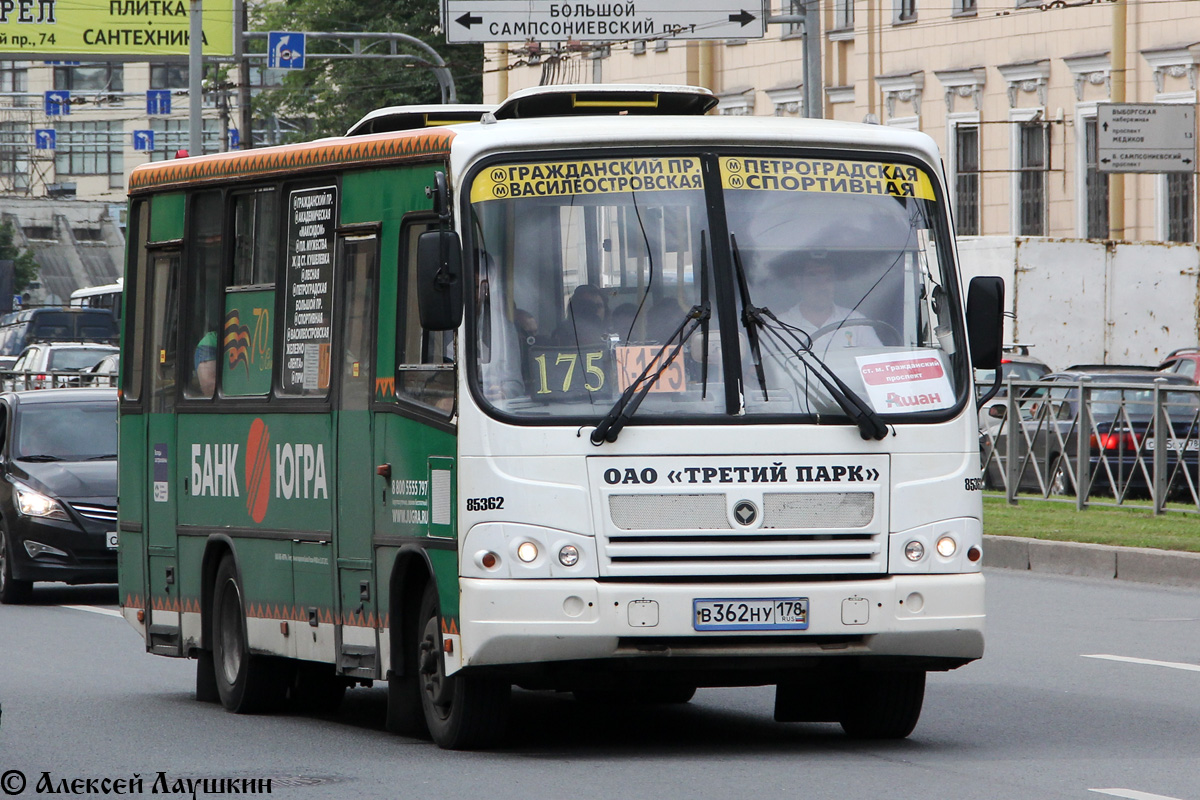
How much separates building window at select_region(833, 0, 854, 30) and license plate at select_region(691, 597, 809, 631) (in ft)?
125

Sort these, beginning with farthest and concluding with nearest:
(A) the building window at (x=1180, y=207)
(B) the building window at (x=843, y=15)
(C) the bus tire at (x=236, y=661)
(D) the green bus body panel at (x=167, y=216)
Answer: (B) the building window at (x=843, y=15) → (A) the building window at (x=1180, y=207) → (D) the green bus body panel at (x=167, y=216) → (C) the bus tire at (x=236, y=661)

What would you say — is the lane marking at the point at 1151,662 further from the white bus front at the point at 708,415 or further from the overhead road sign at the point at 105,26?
the overhead road sign at the point at 105,26

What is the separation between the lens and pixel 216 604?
12031mm

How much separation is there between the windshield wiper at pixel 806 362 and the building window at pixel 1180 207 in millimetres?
29733

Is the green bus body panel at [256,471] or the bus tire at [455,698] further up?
the green bus body panel at [256,471]

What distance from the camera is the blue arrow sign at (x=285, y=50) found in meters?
43.0

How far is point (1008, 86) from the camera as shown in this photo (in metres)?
42.4

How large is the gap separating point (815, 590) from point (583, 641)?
35.6 inches

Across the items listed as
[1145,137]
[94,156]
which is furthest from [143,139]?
[94,156]

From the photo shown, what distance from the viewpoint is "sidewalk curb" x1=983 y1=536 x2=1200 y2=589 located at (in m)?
18.3

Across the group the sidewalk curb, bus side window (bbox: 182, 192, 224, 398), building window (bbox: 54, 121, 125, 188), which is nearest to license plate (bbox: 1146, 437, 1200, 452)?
the sidewalk curb

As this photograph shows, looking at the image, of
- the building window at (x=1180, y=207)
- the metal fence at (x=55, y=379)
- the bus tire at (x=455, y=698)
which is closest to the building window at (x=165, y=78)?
the metal fence at (x=55, y=379)

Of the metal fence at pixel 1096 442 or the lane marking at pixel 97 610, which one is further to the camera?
the metal fence at pixel 1096 442

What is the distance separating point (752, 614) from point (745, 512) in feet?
1.27
